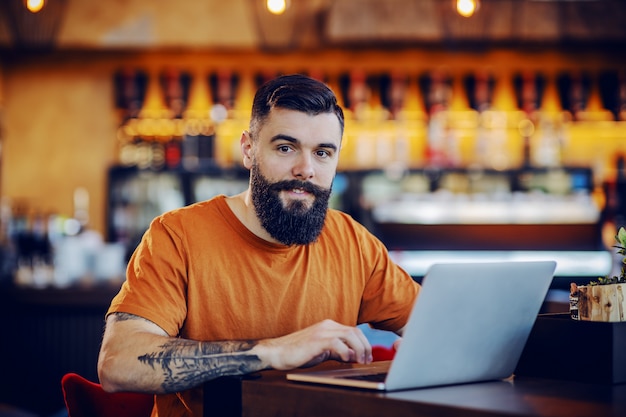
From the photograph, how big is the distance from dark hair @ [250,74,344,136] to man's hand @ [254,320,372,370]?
1.69ft

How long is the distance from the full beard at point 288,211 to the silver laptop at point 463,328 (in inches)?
16.3

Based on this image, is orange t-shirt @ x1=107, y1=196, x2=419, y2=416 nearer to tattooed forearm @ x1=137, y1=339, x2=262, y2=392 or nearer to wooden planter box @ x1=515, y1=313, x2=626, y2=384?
tattooed forearm @ x1=137, y1=339, x2=262, y2=392

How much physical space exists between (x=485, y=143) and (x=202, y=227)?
15.2ft

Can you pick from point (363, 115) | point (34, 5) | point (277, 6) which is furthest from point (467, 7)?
point (34, 5)

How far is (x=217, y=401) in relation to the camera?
53.5 inches

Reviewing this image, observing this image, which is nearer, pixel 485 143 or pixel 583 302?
pixel 583 302

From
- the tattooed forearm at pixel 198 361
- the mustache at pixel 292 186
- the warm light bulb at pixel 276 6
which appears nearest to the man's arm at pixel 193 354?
the tattooed forearm at pixel 198 361

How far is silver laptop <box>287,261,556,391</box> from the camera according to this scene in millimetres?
1188

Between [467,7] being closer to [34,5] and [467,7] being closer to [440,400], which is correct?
[34,5]

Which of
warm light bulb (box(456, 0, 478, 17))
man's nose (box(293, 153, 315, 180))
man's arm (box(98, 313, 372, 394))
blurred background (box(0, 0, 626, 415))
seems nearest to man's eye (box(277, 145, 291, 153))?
man's nose (box(293, 153, 315, 180))

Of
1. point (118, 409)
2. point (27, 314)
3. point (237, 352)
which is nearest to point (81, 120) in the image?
point (27, 314)

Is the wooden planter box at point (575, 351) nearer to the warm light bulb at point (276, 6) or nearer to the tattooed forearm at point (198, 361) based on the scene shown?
the tattooed forearm at point (198, 361)

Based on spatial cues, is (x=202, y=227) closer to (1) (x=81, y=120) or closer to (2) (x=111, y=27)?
(2) (x=111, y=27)

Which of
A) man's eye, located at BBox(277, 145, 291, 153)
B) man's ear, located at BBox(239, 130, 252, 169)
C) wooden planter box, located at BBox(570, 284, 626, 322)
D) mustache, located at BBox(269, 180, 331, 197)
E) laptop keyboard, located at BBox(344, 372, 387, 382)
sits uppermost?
man's ear, located at BBox(239, 130, 252, 169)
